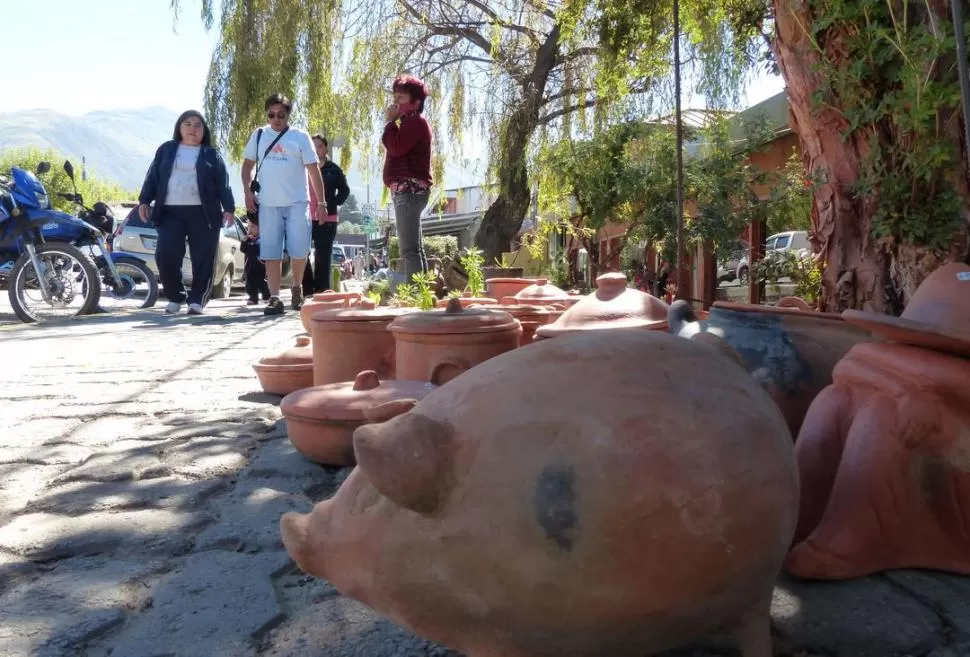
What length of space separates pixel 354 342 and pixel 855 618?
171 cm

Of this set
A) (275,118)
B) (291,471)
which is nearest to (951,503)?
(291,471)

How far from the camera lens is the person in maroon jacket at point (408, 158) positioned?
499 centimetres

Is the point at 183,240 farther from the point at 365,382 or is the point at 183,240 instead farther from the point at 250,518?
the point at 250,518

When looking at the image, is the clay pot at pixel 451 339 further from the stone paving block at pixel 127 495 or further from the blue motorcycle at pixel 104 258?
the blue motorcycle at pixel 104 258

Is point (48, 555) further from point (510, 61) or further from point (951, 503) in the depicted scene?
→ point (510, 61)

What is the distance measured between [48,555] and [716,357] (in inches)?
56.0

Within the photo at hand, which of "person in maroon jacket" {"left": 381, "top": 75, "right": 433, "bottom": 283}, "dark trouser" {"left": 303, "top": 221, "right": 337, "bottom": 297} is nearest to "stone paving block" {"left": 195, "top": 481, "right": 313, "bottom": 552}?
"person in maroon jacket" {"left": 381, "top": 75, "right": 433, "bottom": 283}

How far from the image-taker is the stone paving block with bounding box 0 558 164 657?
1236mm

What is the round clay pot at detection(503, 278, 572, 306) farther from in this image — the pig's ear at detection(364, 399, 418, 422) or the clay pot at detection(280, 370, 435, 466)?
the pig's ear at detection(364, 399, 418, 422)

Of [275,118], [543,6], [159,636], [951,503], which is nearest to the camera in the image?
[159,636]

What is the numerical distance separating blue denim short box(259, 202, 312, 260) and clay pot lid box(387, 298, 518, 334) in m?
3.95

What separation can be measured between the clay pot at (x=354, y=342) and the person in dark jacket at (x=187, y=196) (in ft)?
12.4

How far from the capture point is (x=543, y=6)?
9281mm

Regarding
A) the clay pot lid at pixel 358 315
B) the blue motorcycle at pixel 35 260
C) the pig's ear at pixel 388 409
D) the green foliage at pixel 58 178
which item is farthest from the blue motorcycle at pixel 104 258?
the green foliage at pixel 58 178
